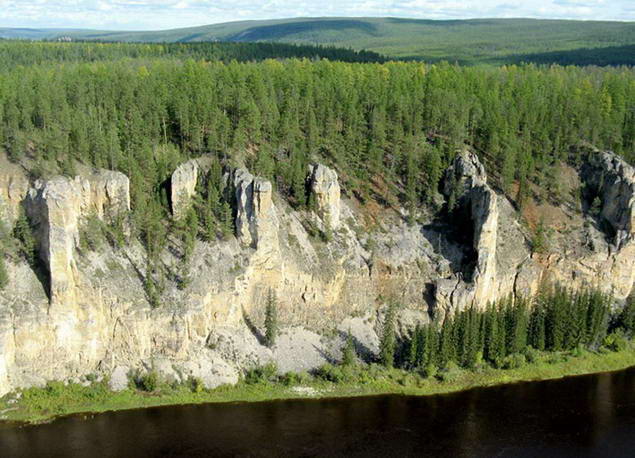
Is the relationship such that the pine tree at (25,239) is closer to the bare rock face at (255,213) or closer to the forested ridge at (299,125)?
the forested ridge at (299,125)

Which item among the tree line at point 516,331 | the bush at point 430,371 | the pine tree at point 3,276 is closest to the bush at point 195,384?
the tree line at point 516,331

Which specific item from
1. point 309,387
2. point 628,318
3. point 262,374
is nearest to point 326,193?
point 262,374

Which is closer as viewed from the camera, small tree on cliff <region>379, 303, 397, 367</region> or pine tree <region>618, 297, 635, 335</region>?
small tree on cliff <region>379, 303, 397, 367</region>

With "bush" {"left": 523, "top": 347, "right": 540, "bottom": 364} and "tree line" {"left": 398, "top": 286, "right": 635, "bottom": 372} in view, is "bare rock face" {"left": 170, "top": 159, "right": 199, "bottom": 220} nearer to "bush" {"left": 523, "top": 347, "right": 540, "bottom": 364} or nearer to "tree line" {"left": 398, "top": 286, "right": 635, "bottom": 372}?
"tree line" {"left": 398, "top": 286, "right": 635, "bottom": 372}

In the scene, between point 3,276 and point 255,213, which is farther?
point 255,213

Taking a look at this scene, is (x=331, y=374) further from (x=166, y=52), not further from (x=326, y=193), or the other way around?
(x=166, y=52)

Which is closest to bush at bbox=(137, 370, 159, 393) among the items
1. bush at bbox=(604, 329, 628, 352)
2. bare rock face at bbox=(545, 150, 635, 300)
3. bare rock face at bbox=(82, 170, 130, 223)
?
bare rock face at bbox=(82, 170, 130, 223)

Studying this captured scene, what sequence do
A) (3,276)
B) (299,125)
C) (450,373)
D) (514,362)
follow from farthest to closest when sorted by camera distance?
(299,125) < (514,362) < (450,373) < (3,276)
